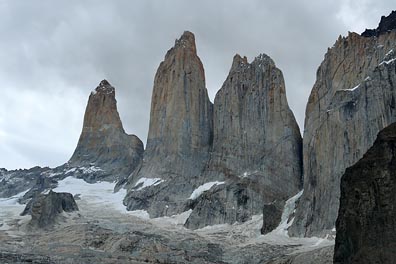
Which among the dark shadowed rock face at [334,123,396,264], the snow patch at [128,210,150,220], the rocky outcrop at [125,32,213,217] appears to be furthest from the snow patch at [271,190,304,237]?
the dark shadowed rock face at [334,123,396,264]

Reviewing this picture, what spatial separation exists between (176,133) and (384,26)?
1864 inches

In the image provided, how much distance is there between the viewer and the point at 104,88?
158875 mm

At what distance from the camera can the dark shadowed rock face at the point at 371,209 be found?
86.3 ft

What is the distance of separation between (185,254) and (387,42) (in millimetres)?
39936

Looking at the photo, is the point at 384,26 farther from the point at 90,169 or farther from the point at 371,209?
the point at 90,169

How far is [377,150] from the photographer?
2938cm

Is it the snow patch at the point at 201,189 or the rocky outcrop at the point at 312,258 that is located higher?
the snow patch at the point at 201,189

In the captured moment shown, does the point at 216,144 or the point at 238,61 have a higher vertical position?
the point at 238,61

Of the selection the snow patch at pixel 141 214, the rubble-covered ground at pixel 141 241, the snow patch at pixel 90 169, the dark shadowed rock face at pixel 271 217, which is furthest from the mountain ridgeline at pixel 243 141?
the rubble-covered ground at pixel 141 241

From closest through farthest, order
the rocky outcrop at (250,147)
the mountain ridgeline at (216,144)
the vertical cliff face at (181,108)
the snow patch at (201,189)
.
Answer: the rocky outcrop at (250,147) → the mountain ridgeline at (216,144) → the snow patch at (201,189) → the vertical cliff face at (181,108)

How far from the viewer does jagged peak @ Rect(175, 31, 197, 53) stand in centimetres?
12519

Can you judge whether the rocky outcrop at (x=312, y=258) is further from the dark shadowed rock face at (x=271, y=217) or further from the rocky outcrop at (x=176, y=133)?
the rocky outcrop at (x=176, y=133)

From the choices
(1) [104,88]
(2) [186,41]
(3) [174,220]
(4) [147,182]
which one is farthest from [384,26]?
(1) [104,88]

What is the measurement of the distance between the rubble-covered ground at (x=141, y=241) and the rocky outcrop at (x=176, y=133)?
720 cm
